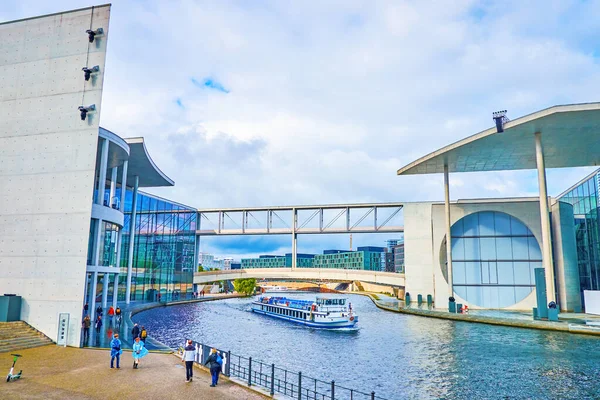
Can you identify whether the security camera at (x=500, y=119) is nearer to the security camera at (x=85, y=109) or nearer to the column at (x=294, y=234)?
the security camera at (x=85, y=109)

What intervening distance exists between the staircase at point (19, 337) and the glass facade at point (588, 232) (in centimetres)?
5657

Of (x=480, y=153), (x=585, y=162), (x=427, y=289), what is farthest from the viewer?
(x=427, y=289)

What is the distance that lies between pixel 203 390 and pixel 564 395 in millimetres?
15725

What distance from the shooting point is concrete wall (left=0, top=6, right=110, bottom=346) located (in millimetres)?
28891

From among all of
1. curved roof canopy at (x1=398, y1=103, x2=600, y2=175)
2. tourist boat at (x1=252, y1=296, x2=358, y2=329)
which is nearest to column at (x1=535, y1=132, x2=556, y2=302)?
curved roof canopy at (x1=398, y1=103, x2=600, y2=175)

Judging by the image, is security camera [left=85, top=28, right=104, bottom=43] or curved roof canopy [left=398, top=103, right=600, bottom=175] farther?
curved roof canopy [left=398, top=103, right=600, bottom=175]

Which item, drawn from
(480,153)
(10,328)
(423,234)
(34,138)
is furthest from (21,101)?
(423,234)

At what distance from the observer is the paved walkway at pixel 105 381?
1622 centimetres

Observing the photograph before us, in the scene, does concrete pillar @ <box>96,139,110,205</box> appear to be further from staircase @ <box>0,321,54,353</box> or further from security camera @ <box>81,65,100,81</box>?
staircase @ <box>0,321,54,353</box>

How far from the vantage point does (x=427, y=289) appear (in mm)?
66188

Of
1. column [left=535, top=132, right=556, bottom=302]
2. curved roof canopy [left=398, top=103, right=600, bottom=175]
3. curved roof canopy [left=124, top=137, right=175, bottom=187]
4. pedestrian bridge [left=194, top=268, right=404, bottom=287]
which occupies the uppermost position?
curved roof canopy [left=398, top=103, right=600, bottom=175]

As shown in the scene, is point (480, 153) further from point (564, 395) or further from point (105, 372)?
point (105, 372)

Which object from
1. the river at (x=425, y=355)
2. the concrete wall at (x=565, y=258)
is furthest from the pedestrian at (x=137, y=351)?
the concrete wall at (x=565, y=258)

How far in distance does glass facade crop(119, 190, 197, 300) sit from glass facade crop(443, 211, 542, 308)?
44.7 m
